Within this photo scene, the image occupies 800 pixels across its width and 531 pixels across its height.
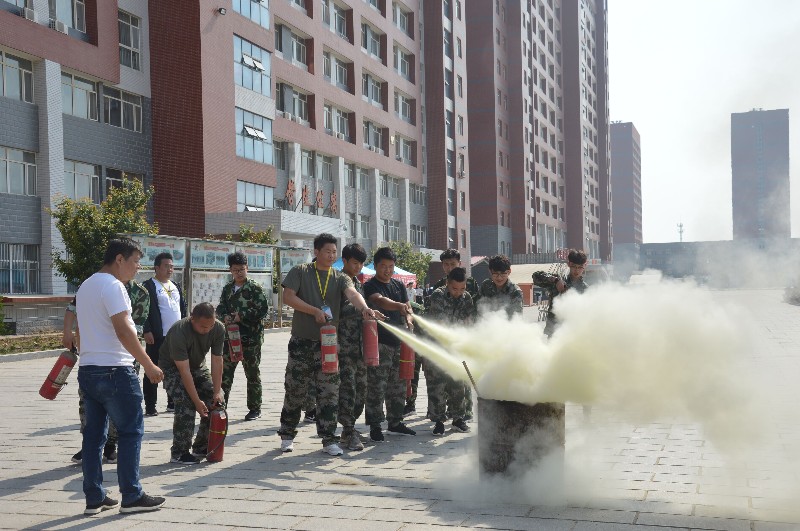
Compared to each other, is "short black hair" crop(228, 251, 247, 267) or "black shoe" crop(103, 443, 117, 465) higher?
"short black hair" crop(228, 251, 247, 267)

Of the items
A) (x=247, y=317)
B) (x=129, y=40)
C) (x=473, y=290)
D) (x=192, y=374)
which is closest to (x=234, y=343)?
(x=247, y=317)

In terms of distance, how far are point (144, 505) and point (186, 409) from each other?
166 cm

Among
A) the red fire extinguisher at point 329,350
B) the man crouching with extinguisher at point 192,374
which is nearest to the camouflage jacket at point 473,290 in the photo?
the red fire extinguisher at point 329,350

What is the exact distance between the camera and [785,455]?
656cm

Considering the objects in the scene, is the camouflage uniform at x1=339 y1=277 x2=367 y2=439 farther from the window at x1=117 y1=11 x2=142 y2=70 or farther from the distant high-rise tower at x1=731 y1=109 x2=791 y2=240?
the window at x1=117 y1=11 x2=142 y2=70

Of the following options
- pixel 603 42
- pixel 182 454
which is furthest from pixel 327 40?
pixel 603 42

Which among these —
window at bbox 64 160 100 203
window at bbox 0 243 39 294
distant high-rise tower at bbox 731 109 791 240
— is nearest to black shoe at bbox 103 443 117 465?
distant high-rise tower at bbox 731 109 791 240

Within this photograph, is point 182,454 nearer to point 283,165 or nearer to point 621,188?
point 283,165

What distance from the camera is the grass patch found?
19.2 m

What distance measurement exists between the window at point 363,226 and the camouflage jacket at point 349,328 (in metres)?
41.0

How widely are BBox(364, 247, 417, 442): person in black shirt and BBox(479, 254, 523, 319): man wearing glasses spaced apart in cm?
92

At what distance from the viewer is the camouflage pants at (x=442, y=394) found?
8266 millimetres

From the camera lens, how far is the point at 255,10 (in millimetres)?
36500

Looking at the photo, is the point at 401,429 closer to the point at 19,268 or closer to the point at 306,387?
the point at 306,387
